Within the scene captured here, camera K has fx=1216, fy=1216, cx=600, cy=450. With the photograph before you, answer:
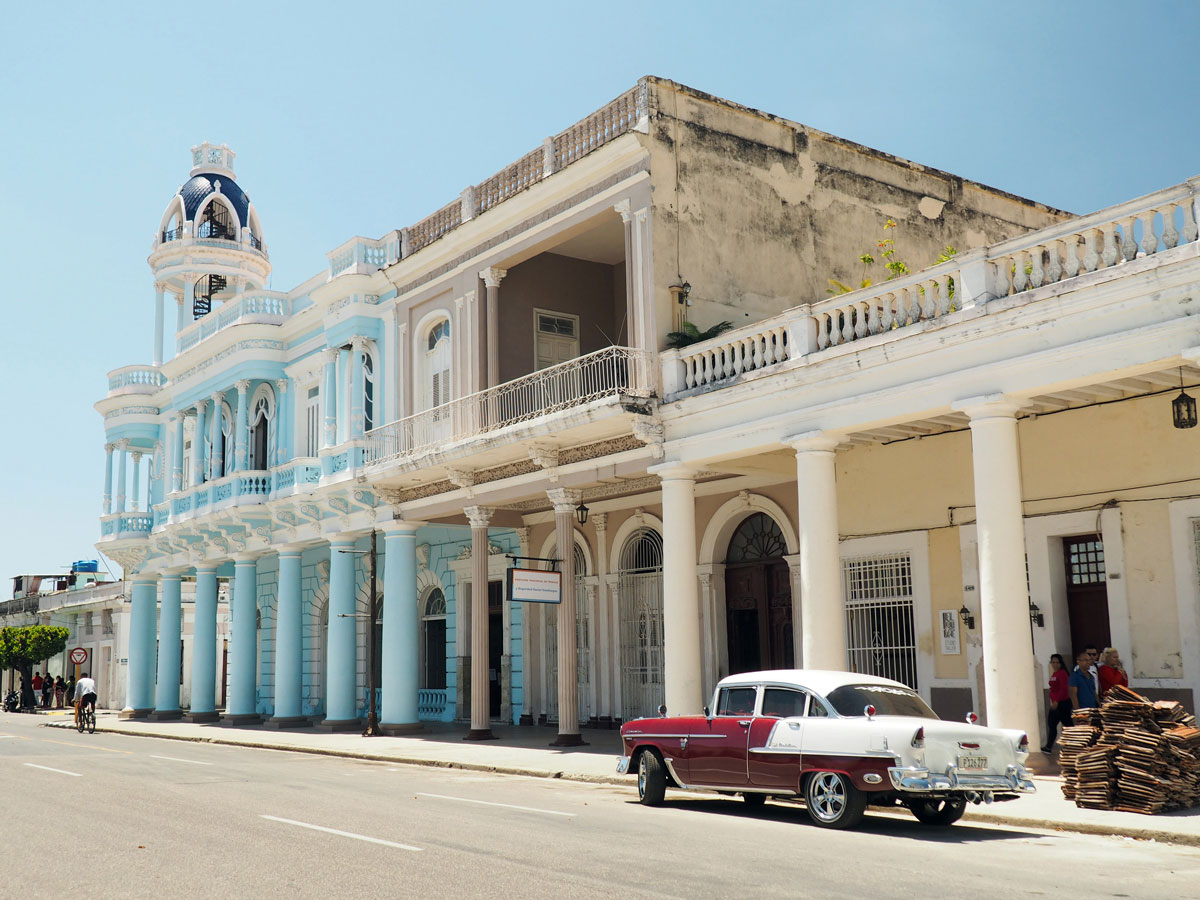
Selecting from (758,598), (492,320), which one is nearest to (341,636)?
(492,320)

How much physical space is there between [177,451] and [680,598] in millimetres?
21472

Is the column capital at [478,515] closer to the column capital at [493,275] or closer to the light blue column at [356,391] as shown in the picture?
the light blue column at [356,391]

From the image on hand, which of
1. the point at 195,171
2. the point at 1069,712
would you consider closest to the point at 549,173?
the point at 1069,712

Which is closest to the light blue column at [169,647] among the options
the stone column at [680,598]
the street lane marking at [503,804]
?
the stone column at [680,598]

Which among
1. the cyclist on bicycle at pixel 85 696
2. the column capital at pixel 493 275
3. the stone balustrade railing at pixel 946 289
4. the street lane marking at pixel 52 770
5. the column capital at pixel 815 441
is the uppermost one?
the column capital at pixel 493 275

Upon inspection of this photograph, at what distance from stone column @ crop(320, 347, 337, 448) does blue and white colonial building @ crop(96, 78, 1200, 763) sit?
0.05m

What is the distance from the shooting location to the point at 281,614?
2842cm

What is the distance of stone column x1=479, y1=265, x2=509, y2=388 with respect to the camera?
21.7 metres

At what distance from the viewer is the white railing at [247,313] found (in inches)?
1124

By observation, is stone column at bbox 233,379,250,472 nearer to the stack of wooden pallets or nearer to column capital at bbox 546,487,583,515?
column capital at bbox 546,487,583,515


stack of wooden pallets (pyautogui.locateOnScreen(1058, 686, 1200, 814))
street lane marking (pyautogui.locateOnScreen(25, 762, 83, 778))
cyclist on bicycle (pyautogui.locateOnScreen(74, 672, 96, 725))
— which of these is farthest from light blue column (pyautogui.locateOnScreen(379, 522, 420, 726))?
stack of wooden pallets (pyautogui.locateOnScreen(1058, 686, 1200, 814))

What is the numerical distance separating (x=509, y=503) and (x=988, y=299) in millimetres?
11496

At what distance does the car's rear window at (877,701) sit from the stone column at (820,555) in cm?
393

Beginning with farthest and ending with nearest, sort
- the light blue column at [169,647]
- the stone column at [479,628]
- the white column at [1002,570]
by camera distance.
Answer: the light blue column at [169,647] < the stone column at [479,628] < the white column at [1002,570]
